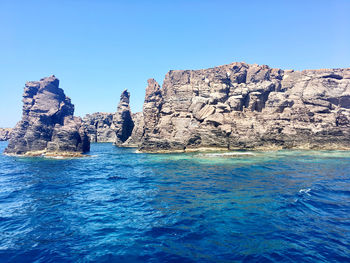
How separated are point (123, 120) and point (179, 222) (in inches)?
2989

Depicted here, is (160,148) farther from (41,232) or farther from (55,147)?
(41,232)

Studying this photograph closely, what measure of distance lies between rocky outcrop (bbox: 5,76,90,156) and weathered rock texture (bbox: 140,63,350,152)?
17.2 metres

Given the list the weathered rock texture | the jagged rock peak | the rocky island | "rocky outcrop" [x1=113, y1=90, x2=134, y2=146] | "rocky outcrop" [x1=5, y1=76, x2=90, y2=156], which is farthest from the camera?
"rocky outcrop" [x1=113, y1=90, x2=134, y2=146]

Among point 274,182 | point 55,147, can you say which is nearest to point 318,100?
point 274,182

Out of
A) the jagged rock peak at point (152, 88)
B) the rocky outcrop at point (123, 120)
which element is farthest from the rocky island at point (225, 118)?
the rocky outcrop at point (123, 120)

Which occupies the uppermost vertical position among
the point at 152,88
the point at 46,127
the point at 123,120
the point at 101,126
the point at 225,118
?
the point at 152,88

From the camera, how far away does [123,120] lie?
82000mm

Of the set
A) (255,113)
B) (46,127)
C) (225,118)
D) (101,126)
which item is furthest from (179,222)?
(101,126)

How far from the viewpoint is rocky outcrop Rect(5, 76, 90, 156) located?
142 feet

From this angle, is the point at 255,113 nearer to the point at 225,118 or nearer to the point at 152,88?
the point at 225,118

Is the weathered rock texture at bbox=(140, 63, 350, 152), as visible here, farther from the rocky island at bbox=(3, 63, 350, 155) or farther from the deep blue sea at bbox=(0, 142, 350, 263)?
the deep blue sea at bbox=(0, 142, 350, 263)

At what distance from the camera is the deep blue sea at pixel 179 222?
7.30 meters

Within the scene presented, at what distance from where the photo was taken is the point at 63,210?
38.9 feet

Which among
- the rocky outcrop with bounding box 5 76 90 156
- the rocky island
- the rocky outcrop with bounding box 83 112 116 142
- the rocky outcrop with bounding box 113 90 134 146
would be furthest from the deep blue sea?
the rocky outcrop with bounding box 83 112 116 142
